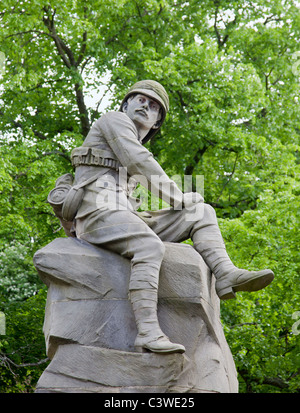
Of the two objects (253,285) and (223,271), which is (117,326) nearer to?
Answer: (223,271)

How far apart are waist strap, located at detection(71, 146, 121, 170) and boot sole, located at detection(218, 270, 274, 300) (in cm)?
145

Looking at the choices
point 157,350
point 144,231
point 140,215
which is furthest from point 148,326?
point 140,215

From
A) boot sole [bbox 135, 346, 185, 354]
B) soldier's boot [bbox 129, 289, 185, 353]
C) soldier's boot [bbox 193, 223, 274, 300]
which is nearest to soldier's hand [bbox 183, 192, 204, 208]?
soldier's boot [bbox 193, 223, 274, 300]

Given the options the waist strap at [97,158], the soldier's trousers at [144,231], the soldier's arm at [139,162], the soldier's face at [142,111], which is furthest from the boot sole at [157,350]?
the soldier's face at [142,111]

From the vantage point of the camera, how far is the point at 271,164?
13906mm

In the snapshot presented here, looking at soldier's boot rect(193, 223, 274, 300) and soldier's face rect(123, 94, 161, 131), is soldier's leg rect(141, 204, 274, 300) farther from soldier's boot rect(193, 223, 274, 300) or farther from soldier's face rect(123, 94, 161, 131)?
soldier's face rect(123, 94, 161, 131)

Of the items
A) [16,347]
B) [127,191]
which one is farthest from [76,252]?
[16,347]

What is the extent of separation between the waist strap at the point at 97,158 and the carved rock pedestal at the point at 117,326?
0.72 m

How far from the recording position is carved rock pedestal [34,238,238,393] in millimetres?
5180

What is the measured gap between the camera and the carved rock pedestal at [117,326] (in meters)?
5.18

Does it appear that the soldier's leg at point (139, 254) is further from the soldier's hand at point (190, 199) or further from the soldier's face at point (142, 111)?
the soldier's face at point (142, 111)

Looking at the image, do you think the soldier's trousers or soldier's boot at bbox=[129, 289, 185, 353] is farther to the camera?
the soldier's trousers

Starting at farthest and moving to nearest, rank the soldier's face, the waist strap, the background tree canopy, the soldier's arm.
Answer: the background tree canopy, the soldier's face, the waist strap, the soldier's arm

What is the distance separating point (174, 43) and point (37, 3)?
357 centimetres
